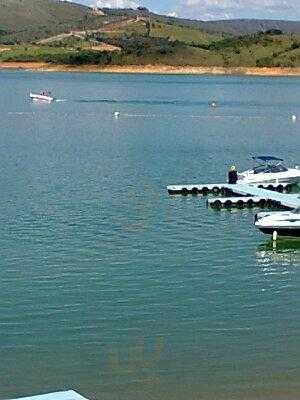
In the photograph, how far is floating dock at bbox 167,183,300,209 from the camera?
141 feet

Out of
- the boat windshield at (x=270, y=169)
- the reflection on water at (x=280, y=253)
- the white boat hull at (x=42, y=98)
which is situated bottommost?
the white boat hull at (x=42, y=98)

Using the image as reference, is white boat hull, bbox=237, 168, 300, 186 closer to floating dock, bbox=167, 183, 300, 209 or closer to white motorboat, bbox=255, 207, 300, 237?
floating dock, bbox=167, 183, 300, 209

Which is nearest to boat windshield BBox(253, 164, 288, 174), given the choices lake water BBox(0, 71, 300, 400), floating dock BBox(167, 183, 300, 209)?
floating dock BBox(167, 183, 300, 209)

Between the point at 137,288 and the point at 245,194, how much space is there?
1809cm

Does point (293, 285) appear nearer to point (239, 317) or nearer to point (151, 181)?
point (239, 317)

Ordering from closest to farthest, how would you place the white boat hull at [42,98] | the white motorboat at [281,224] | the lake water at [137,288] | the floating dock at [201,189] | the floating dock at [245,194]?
the lake water at [137,288]
the white motorboat at [281,224]
the floating dock at [245,194]
the floating dock at [201,189]
the white boat hull at [42,98]

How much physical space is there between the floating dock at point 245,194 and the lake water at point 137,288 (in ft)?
3.41

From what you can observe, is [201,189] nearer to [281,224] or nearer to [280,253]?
[281,224]

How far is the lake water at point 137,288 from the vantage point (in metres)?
21.1

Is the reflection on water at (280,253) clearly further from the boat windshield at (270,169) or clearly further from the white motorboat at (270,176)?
the boat windshield at (270,169)

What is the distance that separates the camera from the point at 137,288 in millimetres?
28609

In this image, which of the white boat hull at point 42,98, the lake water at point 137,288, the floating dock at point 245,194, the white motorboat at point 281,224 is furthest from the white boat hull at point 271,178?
the white boat hull at point 42,98

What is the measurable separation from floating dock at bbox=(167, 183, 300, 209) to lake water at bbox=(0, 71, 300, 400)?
104cm

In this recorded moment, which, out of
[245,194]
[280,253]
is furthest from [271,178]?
[280,253]
